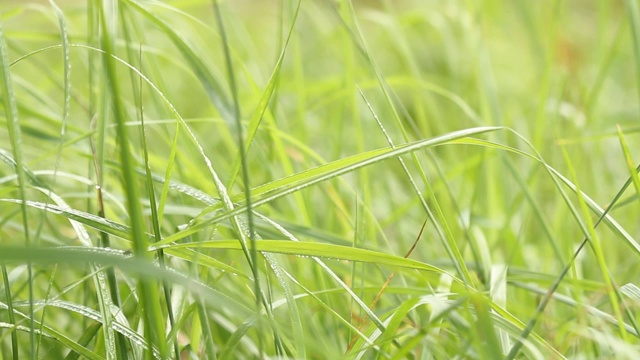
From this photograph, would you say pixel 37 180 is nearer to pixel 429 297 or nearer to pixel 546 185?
pixel 429 297

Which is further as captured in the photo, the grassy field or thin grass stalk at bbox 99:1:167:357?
the grassy field

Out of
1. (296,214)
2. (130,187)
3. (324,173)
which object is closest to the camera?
(130,187)

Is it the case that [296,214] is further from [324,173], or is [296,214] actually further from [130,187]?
[130,187]

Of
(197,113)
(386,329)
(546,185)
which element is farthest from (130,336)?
(197,113)

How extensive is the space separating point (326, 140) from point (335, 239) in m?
0.75

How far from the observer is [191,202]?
0.90 meters

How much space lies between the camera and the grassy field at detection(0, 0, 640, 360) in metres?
0.54

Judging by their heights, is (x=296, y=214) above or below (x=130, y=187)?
below

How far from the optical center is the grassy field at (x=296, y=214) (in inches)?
21.2

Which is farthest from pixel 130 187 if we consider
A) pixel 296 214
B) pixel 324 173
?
pixel 296 214

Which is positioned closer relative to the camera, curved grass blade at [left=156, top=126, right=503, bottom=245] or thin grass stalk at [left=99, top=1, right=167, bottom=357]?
thin grass stalk at [left=99, top=1, right=167, bottom=357]

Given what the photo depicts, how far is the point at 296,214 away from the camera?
0.99 m

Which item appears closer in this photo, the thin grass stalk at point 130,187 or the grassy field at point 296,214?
the thin grass stalk at point 130,187

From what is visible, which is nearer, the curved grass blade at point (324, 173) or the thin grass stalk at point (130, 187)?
the thin grass stalk at point (130, 187)
